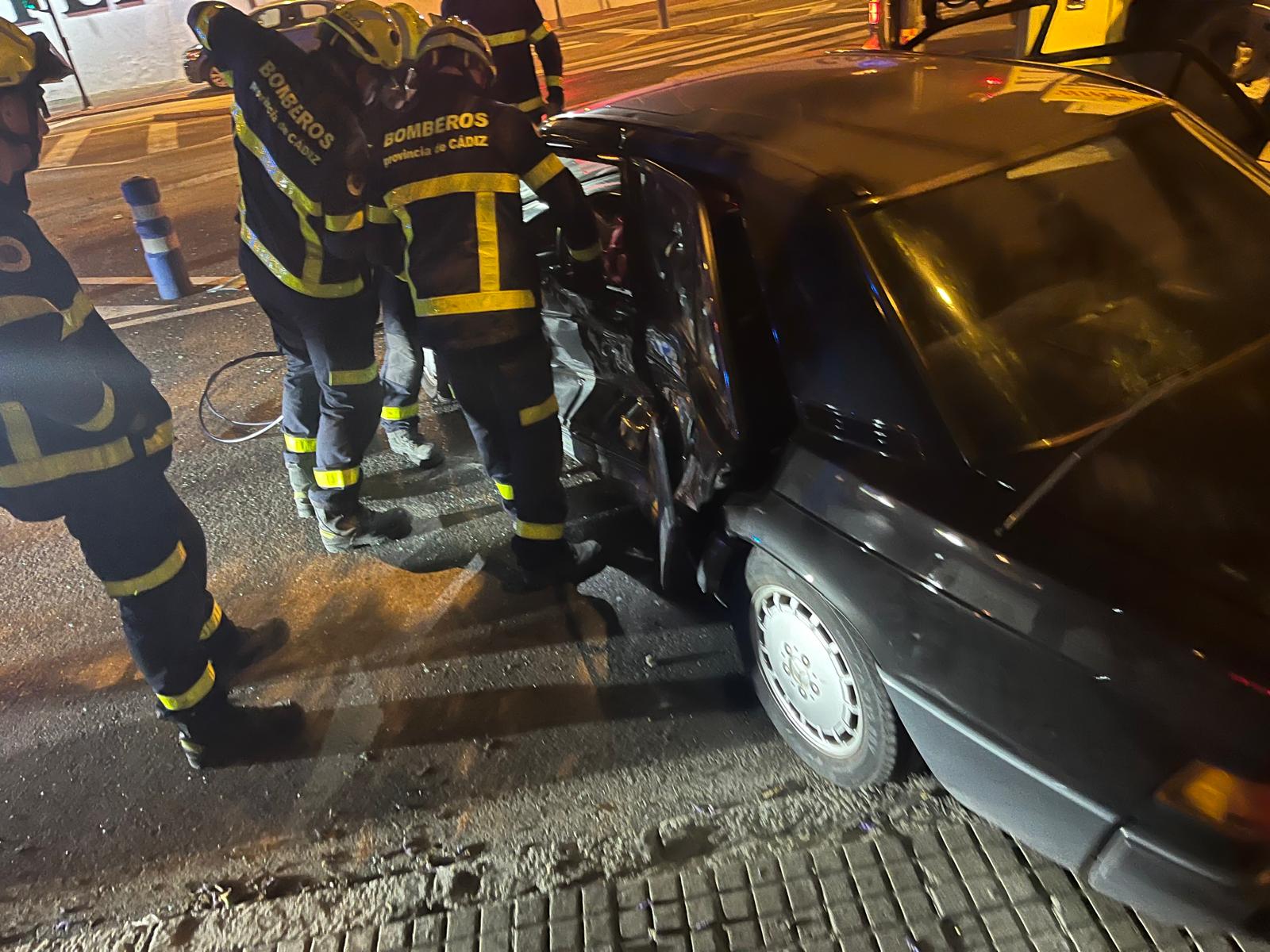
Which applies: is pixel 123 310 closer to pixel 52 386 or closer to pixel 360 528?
pixel 360 528

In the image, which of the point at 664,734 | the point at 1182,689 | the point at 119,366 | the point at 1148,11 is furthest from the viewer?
the point at 1148,11

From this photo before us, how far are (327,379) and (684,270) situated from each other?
1.62 meters

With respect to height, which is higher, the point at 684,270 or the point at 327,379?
the point at 684,270

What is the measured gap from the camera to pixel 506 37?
534 cm

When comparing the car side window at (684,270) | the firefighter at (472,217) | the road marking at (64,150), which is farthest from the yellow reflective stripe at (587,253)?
the road marking at (64,150)

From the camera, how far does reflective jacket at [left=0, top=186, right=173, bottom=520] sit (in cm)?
204

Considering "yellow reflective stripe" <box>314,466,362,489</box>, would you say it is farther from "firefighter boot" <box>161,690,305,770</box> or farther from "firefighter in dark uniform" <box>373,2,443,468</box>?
"firefighter boot" <box>161,690,305,770</box>

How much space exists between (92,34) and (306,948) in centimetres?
2117

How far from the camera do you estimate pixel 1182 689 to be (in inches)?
57.1

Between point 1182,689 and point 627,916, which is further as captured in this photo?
point 627,916

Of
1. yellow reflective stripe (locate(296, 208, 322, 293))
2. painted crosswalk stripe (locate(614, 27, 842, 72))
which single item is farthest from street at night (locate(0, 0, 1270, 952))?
painted crosswalk stripe (locate(614, 27, 842, 72))

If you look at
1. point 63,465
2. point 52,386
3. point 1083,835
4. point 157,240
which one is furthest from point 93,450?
point 157,240

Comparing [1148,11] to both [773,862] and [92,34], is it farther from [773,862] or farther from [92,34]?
[92,34]

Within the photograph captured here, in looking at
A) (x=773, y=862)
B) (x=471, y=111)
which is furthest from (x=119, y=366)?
(x=773, y=862)
